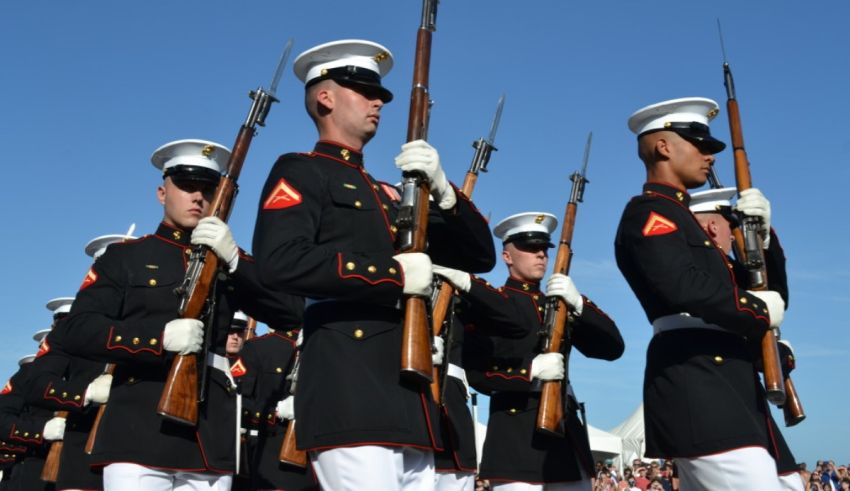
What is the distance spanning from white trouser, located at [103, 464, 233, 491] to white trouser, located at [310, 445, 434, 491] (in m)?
1.76

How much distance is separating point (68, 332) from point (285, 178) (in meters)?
2.37

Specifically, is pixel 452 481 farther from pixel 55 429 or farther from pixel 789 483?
pixel 55 429

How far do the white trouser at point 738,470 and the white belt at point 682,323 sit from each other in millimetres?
755

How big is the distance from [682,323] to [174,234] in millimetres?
3457

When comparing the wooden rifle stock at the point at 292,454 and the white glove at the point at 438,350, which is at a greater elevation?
the white glove at the point at 438,350

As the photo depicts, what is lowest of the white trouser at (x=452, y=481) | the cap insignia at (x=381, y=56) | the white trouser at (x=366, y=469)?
the white trouser at (x=366, y=469)

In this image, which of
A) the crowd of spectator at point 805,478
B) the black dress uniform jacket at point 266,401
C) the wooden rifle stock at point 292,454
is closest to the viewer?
the wooden rifle stock at point 292,454

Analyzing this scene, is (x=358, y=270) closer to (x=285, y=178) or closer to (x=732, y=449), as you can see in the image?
(x=285, y=178)

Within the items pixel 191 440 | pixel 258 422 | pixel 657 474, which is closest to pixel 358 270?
pixel 191 440

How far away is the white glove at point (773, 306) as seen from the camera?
5.38 metres

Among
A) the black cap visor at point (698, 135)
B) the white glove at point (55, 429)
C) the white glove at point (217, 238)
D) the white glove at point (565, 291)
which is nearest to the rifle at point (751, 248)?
the black cap visor at point (698, 135)

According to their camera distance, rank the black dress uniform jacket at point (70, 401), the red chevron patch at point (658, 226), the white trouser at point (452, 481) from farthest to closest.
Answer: the white trouser at point (452, 481) < the black dress uniform jacket at point (70, 401) < the red chevron patch at point (658, 226)

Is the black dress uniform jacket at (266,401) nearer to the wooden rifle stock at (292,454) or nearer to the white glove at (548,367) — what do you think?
the wooden rifle stock at (292,454)

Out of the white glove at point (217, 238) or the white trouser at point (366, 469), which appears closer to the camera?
the white trouser at point (366, 469)
